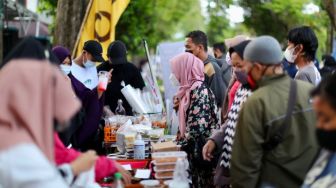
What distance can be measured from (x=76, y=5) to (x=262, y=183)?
20.8 feet

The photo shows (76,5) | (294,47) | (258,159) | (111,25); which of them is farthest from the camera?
(76,5)

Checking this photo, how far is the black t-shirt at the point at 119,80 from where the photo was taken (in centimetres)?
637

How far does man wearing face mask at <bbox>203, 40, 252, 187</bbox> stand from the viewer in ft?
12.3

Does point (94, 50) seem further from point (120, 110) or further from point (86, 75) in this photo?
point (120, 110)

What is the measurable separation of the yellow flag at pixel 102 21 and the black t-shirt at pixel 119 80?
936mm

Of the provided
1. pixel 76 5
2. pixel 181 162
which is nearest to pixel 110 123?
pixel 181 162

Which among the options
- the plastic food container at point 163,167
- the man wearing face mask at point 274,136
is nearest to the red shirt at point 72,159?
the plastic food container at point 163,167

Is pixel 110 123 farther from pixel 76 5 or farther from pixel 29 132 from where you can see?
pixel 76 5

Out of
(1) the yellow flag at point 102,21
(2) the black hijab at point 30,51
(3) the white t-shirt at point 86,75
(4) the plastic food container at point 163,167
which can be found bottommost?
(4) the plastic food container at point 163,167

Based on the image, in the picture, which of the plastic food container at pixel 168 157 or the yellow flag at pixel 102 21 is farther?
the yellow flag at pixel 102 21

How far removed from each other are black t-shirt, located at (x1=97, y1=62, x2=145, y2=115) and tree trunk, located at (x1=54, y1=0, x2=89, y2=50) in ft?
7.69

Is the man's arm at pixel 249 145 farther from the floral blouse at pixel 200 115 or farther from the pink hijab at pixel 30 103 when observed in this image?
the floral blouse at pixel 200 115

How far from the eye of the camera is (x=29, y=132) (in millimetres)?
2293

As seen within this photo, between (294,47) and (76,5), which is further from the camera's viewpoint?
(76,5)
